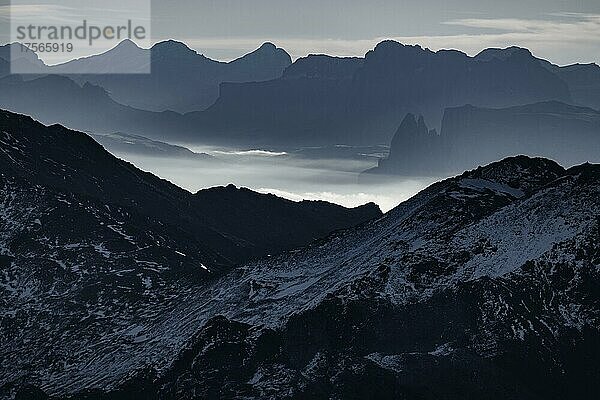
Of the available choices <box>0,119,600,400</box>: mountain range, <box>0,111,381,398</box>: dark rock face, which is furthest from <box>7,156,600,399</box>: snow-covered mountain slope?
<box>0,111,381,398</box>: dark rock face

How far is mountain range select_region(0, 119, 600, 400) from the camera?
10944 centimetres

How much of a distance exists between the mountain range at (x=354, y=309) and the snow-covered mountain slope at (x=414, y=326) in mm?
206

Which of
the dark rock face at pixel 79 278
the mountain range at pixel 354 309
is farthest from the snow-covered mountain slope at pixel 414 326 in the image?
the dark rock face at pixel 79 278

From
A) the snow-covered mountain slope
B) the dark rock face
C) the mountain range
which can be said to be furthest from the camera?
the dark rock face

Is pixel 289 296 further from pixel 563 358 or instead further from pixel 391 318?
pixel 563 358

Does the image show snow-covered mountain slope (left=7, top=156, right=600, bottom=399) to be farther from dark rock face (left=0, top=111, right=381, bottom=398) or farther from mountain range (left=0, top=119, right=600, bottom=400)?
dark rock face (left=0, top=111, right=381, bottom=398)

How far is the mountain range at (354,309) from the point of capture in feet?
359

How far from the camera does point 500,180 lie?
505 ft

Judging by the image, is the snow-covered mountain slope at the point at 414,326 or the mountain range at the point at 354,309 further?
the mountain range at the point at 354,309

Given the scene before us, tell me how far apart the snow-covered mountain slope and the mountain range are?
0.21 meters

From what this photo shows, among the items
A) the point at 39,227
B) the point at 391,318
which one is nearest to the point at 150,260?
the point at 39,227

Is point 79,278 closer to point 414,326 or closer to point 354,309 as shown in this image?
point 354,309

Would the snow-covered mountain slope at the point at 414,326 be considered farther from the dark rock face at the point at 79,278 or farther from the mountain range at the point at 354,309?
the dark rock face at the point at 79,278

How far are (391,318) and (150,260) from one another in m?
57.1
